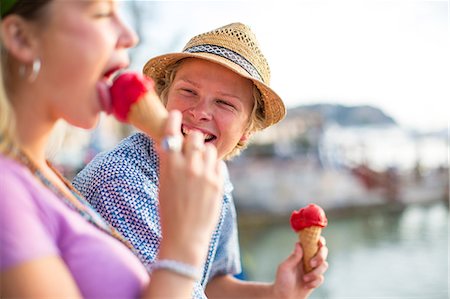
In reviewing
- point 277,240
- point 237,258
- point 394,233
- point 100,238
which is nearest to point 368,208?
point 394,233

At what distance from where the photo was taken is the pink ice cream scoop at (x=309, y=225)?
1708 millimetres

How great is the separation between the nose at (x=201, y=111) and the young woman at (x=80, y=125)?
857 millimetres

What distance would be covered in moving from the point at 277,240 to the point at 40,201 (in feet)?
51.6

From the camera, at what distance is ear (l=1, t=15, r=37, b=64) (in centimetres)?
99

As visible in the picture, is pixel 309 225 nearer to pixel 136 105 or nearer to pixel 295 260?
pixel 295 260

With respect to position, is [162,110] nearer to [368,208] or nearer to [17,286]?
[17,286]

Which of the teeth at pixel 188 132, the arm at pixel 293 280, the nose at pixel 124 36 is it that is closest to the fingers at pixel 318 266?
the arm at pixel 293 280

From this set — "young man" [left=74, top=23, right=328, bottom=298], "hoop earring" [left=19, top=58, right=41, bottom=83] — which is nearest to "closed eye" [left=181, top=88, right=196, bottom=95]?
"young man" [left=74, top=23, right=328, bottom=298]

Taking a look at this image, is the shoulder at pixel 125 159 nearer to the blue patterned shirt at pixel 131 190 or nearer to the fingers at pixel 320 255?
the blue patterned shirt at pixel 131 190

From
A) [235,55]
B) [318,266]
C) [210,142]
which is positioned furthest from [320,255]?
[235,55]

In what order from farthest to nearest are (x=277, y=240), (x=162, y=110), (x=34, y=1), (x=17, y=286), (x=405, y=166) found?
(x=405, y=166) < (x=277, y=240) < (x=162, y=110) < (x=34, y=1) < (x=17, y=286)

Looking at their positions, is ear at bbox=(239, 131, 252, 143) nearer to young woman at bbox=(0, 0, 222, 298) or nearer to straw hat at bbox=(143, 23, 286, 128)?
straw hat at bbox=(143, 23, 286, 128)

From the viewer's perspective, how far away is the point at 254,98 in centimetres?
211

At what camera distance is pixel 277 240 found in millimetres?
16359
